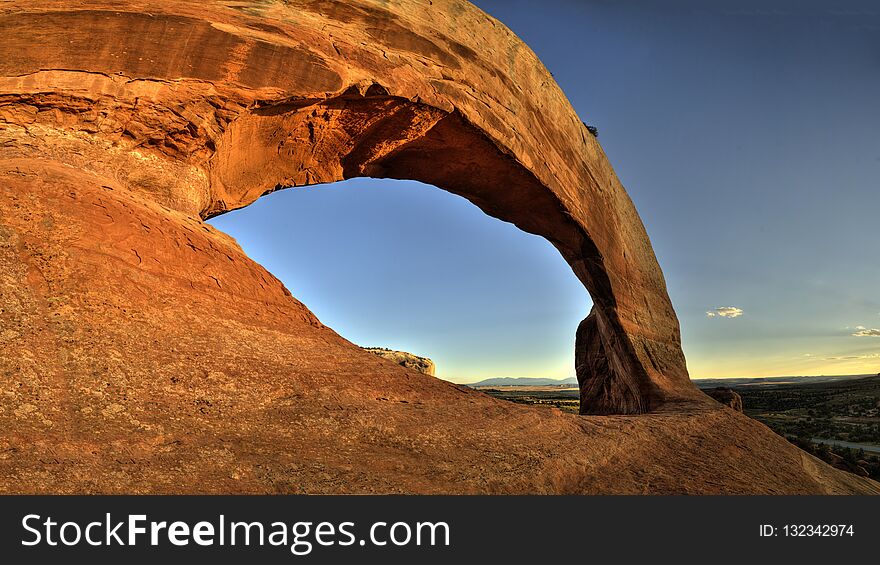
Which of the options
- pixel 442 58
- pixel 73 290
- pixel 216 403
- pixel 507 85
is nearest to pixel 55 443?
pixel 216 403

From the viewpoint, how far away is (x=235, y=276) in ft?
17.3

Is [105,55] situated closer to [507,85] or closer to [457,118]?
[457,118]

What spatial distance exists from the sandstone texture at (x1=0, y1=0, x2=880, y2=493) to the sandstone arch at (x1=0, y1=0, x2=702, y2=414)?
0.12 ft

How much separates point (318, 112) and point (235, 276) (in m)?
3.85

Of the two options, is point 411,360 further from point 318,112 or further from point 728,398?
point 318,112

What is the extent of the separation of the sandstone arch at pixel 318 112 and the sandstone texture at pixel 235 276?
38 millimetres

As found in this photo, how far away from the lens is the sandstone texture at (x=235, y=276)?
3531 mm

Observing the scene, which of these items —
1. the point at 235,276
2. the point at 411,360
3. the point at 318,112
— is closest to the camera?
the point at 235,276

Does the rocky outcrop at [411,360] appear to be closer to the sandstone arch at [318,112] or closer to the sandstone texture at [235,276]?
the sandstone arch at [318,112]

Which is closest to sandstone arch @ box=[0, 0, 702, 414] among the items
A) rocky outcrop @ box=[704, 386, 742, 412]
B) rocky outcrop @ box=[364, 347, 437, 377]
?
rocky outcrop @ box=[704, 386, 742, 412]

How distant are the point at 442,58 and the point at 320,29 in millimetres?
2425

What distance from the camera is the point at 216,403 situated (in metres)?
3.96

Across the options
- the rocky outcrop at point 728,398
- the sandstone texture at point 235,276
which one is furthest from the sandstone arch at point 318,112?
the rocky outcrop at point 728,398

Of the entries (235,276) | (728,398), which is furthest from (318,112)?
(728,398)
